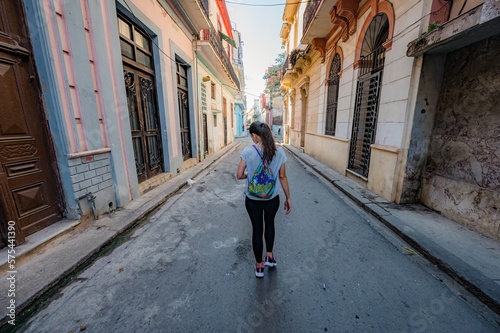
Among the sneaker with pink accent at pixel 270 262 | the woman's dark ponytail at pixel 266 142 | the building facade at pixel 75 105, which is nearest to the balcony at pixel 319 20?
the building facade at pixel 75 105

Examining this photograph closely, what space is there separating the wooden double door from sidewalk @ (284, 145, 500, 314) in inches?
208

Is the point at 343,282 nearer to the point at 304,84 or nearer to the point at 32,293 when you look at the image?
the point at 32,293

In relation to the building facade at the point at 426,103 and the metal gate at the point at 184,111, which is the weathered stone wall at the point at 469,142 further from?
the metal gate at the point at 184,111

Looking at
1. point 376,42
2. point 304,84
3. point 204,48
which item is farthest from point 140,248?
point 304,84

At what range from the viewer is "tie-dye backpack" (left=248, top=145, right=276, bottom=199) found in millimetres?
2045

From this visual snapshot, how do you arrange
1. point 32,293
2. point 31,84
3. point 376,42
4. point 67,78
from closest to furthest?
point 32,293 → point 31,84 → point 67,78 → point 376,42

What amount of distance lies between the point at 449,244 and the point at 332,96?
6874mm

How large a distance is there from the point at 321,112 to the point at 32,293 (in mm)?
9664

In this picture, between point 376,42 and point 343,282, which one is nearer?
point 343,282

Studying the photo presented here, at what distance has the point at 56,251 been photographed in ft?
8.47

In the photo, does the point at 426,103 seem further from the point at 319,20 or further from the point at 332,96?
the point at 319,20

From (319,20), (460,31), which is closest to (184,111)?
(319,20)

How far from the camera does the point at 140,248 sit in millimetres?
2844

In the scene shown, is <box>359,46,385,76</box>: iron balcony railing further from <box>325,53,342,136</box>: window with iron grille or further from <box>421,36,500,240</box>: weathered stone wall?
<box>421,36,500,240</box>: weathered stone wall
